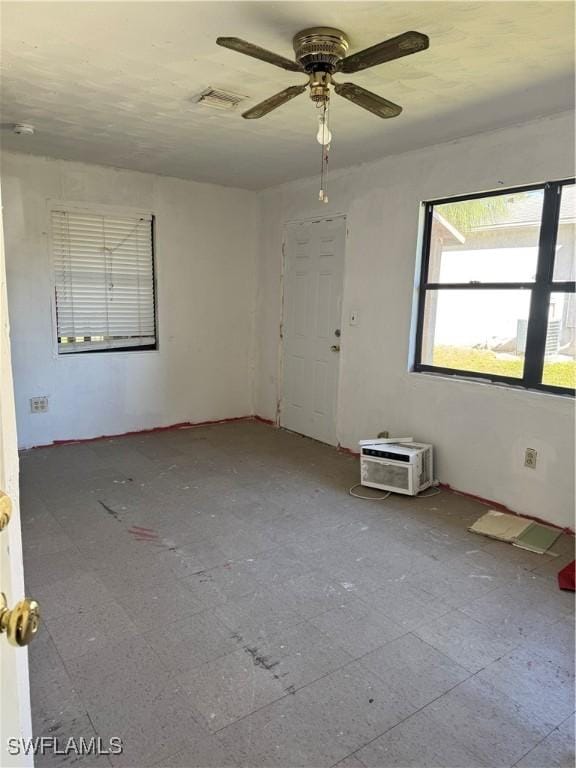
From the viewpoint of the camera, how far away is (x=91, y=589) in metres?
2.29

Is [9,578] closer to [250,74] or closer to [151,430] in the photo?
[250,74]

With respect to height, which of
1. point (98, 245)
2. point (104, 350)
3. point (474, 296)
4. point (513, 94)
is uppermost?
point (513, 94)

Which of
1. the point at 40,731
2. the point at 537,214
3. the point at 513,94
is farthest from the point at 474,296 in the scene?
the point at 40,731

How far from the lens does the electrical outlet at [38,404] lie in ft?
13.9

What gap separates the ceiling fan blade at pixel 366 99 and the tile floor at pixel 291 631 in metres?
2.18

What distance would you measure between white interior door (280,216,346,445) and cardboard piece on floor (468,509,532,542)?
5.57ft

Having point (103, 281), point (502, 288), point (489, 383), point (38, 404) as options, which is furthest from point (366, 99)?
point (38, 404)

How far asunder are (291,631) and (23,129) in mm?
3478

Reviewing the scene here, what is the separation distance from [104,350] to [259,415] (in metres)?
1.83

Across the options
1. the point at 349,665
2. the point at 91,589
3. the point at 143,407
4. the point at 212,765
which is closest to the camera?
the point at 212,765

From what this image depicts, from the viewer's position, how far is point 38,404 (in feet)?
14.0

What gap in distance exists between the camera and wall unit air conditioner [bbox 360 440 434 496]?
338cm

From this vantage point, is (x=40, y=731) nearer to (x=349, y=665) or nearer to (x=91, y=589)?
(x=91, y=589)

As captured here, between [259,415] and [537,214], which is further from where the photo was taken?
[259,415]
